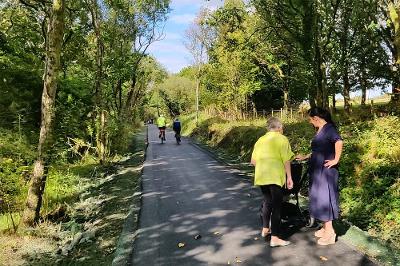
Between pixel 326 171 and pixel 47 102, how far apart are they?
5.70 meters

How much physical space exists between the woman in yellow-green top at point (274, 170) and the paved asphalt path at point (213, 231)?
50cm

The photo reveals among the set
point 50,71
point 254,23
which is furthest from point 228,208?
point 254,23

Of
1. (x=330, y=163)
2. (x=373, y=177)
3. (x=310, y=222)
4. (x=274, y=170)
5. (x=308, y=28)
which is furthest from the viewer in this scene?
(x=308, y=28)

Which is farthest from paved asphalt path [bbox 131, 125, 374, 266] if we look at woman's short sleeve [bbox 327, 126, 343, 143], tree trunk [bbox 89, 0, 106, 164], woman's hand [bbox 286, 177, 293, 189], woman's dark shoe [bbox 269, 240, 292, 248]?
tree trunk [bbox 89, 0, 106, 164]

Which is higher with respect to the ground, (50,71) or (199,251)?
(50,71)

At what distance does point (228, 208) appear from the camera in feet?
30.7

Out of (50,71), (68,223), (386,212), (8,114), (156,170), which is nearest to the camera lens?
(386,212)

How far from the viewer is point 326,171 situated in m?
6.30

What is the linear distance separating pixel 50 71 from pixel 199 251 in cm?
484

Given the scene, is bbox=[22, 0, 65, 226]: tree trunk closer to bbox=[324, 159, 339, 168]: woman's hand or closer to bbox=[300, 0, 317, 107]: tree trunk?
bbox=[324, 159, 339, 168]: woman's hand

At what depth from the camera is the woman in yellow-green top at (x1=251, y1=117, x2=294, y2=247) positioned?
6.38 meters

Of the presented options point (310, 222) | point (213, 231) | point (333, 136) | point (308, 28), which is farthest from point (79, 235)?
point (308, 28)

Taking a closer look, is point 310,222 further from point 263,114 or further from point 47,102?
point 263,114

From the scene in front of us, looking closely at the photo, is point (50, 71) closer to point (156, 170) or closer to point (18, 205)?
point (18, 205)
